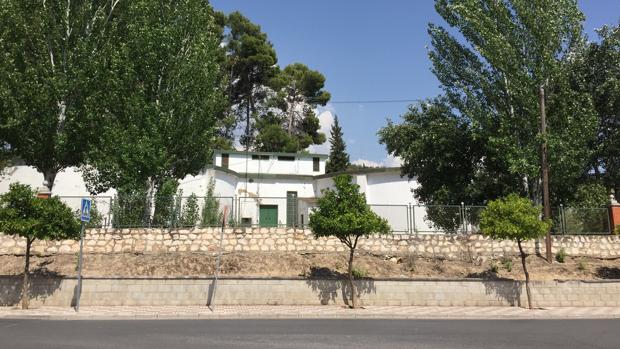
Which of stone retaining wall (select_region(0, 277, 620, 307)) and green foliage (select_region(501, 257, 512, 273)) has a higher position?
green foliage (select_region(501, 257, 512, 273))

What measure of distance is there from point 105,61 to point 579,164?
72.7 feet

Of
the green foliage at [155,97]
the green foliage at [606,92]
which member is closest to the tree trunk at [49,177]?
the green foliage at [155,97]

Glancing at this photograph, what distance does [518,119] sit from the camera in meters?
21.4

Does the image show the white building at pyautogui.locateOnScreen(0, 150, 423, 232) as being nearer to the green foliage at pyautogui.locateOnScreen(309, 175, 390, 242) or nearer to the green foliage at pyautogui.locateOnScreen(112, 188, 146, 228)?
the green foliage at pyautogui.locateOnScreen(112, 188, 146, 228)

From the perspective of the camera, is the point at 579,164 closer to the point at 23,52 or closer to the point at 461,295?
the point at 461,295

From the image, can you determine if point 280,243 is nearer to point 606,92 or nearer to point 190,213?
point 190,213

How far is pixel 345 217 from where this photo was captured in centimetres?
1543

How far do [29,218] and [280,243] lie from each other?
9174 mm

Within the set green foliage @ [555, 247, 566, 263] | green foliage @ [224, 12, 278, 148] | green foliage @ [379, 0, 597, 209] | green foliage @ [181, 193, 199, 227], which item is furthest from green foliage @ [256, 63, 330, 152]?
green foliage @ [555, 247, 566, 263]

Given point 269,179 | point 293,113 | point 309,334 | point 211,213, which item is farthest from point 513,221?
point 293,113

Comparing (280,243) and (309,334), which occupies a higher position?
(280,243)

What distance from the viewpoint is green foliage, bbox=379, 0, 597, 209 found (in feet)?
67.5

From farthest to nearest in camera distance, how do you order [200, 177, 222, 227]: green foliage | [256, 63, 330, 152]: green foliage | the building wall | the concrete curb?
[256, 63, 330, 152]: green foliage
the building wall
[200, 177, 222, 227]: green foliage
the concrete curb

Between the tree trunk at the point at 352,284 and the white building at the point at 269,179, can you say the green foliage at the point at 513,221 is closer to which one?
the tree trunk at the point at 352,284
